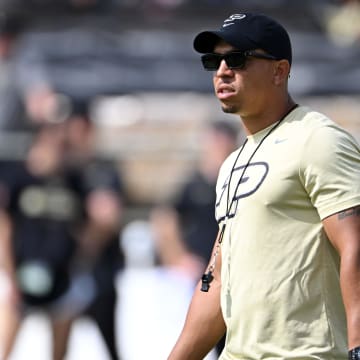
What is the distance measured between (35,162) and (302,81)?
561 cm

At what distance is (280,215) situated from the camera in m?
4.07

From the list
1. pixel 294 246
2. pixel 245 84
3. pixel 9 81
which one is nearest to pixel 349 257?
pixel 294 246

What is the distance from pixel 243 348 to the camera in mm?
4156

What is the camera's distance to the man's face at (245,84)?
14.0ft

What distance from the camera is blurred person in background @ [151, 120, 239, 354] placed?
8.98 metres

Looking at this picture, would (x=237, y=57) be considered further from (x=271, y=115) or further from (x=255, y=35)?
(x=271, y=115)

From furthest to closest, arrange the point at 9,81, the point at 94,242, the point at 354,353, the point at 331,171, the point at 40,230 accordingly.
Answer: the point at 9,81 < the point at 94,242 < the point at 40,230 < the point at 331,171 < the point at 354,353

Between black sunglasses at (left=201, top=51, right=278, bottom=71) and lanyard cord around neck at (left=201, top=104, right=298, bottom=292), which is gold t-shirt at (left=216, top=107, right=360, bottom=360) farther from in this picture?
black sunglasses at (left=201, top=51, right=278, bottom=71)

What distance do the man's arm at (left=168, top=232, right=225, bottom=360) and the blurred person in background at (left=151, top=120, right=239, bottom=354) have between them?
14.2 feet

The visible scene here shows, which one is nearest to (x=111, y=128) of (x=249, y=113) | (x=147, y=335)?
(x=147, y=335)

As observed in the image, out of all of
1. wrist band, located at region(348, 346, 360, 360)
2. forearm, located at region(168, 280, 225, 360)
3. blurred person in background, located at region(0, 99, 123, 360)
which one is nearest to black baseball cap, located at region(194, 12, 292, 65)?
forearm, located at region(168, 280, 225, 360)

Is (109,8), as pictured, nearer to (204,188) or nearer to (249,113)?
(204,188)

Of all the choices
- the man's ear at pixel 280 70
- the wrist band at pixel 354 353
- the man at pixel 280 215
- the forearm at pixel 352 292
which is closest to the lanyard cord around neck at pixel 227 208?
the man at pixel 280 215

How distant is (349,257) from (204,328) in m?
0.88
